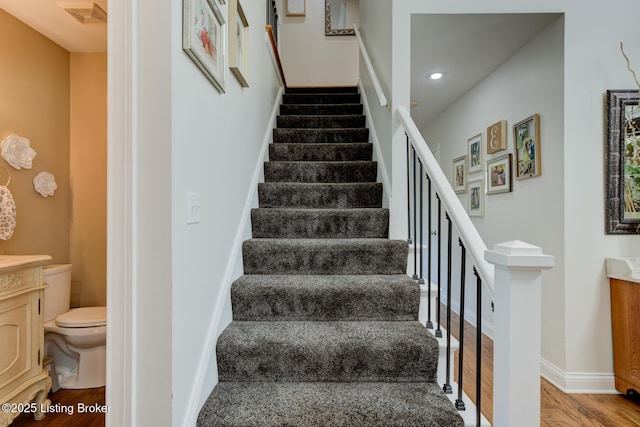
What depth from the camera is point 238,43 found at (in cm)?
172

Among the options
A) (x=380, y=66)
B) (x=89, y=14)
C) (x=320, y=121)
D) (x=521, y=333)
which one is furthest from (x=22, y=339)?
(x=380, y=66)

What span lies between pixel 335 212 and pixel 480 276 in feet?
3.77

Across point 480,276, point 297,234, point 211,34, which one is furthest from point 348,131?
point 480,276

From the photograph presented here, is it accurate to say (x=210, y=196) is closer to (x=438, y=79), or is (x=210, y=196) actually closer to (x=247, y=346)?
(x=247, y=346)

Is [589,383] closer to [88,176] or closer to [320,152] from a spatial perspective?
[320,152]

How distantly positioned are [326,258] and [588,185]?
1.87 meters

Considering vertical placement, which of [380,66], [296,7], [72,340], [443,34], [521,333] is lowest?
[72,340]

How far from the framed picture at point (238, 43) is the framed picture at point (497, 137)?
91.2 inches

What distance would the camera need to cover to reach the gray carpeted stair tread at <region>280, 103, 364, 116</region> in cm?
348

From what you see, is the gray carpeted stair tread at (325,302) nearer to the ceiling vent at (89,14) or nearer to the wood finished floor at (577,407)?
the wood finished floor at (577,407)

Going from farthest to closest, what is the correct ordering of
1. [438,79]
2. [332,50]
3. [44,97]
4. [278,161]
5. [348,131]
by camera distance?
[332,50], [438,79], [348,131], [278,161], [44,97]

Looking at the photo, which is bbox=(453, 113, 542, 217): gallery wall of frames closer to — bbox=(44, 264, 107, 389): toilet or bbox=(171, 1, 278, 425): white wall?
bbox=(171, 1, 278, 425): white wall

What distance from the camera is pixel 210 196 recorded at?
1351mm

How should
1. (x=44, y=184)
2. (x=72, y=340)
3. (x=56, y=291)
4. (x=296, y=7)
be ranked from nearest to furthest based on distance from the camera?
(x=72, y=340)
(x=56, y=291)
(x=44, y=184)
(x=296, y=7)
